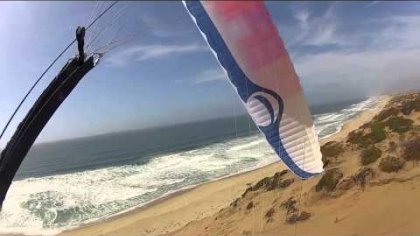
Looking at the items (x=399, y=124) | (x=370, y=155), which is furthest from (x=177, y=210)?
(x=399, y=124)

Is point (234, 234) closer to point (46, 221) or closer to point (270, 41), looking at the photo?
point (270, 41)

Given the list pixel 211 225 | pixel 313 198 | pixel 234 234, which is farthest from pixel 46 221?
pixel 313 198

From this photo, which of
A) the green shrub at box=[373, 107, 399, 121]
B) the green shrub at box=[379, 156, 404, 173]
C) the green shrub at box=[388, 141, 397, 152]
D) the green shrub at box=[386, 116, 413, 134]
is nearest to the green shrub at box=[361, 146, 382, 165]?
the green shrub at box=[388, 141, 397, 152]

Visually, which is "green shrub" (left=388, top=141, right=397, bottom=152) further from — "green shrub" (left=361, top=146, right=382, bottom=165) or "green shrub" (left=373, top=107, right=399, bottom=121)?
"green shrub" (left=373, top=107, right=399, bottom=121)

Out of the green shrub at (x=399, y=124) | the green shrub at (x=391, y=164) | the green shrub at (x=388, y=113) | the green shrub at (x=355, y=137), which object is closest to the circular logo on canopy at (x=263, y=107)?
the green shrub at (x=391, y=164)

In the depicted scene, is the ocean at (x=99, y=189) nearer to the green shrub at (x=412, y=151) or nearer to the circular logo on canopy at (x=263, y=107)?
the green shrub at (x=412, y=151)

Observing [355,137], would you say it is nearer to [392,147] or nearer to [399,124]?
[399,124]
